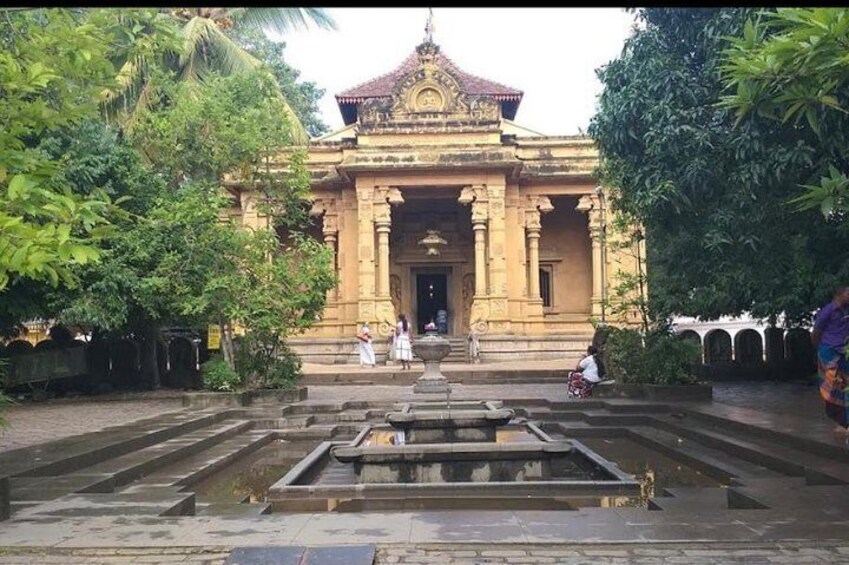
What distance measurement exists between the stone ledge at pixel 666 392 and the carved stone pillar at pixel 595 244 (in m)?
11.1

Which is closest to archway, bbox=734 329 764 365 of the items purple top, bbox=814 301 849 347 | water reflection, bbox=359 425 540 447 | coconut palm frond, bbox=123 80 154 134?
water reflection, bbox=359 425 540 447

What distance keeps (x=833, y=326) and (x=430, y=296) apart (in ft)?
68.2

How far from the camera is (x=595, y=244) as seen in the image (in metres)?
27.0

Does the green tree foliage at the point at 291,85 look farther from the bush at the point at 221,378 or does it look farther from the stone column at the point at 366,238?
the bush at the point at 221,378

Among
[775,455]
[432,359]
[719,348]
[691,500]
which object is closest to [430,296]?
[719,348]

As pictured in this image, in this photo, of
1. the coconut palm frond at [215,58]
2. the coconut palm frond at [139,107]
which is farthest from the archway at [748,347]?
the coconut palm frond at [139,107]

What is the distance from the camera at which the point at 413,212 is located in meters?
28.7

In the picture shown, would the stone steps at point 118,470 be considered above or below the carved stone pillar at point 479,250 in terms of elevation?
below

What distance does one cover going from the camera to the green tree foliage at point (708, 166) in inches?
404

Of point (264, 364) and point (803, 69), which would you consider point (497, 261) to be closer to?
point (264, 364)

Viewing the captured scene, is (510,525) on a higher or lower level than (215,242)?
lower

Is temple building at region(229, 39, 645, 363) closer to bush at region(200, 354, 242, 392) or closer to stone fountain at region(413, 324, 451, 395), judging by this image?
stone fountain at region(413, 324, 451, 395)

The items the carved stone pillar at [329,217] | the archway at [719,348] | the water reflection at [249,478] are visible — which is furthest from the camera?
the carved stone pillar at [329,217]

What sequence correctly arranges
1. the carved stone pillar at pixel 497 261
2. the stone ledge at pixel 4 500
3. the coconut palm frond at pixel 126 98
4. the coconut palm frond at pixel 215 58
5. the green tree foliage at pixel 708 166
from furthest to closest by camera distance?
1. the carved stone pillar at pixel 497 261
2. the coconut palm frond at pixel 215 58
3. the coconut palm frond at pixel 126 98
4. the green tree foliage at pixel 708 166
5. the stone ledge at pixel 4 500
